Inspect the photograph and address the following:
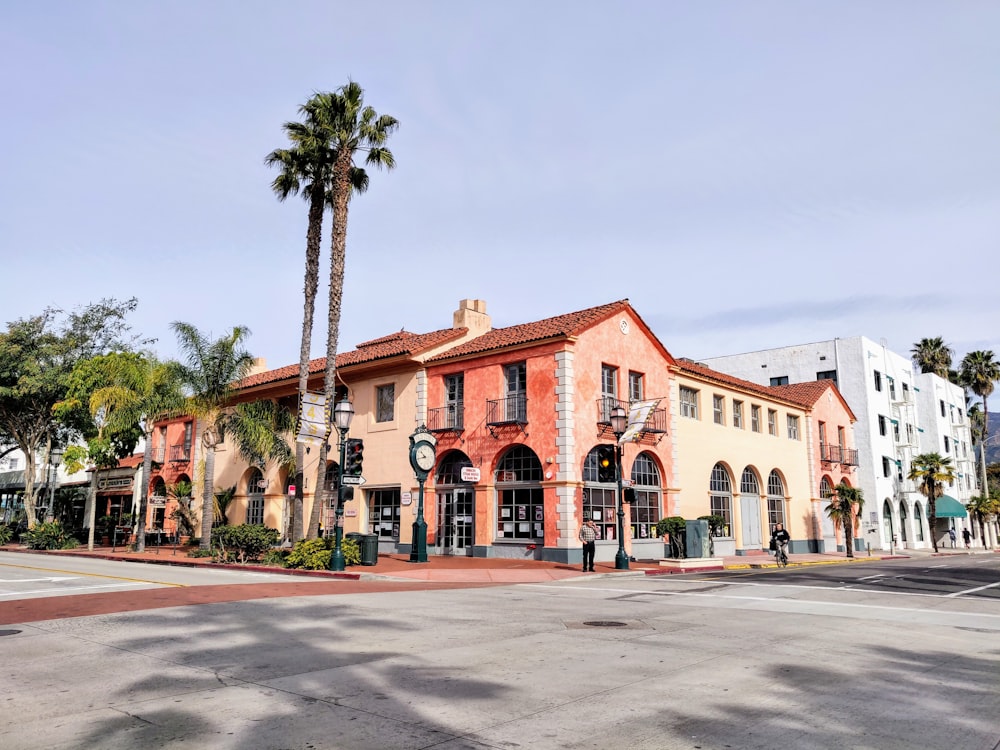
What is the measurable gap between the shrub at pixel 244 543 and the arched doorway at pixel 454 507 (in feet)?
21.8

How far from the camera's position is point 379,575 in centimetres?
2045

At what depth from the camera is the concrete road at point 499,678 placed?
218 inches

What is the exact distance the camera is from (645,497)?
3003 centimetres

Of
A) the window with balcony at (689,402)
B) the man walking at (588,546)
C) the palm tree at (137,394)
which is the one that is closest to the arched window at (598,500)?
the man walking at (588,546)

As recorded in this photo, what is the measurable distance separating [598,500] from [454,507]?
18.4 feet

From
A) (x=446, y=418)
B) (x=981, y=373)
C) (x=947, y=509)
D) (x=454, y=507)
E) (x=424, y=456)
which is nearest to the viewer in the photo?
(x=424, y=456)

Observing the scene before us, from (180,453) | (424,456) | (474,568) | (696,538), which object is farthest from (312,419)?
(180,453)

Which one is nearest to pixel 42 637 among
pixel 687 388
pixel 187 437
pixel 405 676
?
pixel 405 676

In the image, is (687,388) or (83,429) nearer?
(687,388)

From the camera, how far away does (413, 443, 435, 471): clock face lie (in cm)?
2562

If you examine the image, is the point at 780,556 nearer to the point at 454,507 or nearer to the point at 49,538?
the point at 454,507

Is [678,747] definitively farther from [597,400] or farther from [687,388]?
[687,388]

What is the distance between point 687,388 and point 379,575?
18.2 meters

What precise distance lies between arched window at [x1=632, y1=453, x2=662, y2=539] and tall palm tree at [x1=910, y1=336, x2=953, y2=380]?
4955 centimetres
